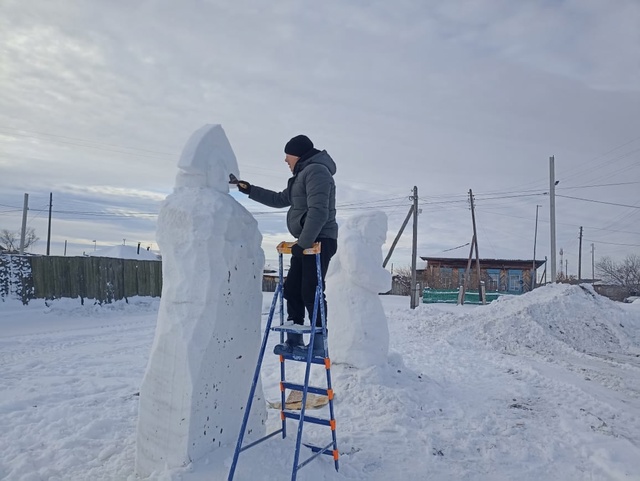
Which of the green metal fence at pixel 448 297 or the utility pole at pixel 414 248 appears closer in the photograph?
the utility pole at pixel 414 248

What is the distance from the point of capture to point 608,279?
46906mm

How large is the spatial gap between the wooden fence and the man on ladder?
12486 mm

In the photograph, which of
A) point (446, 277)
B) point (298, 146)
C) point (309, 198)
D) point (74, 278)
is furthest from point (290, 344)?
point (446, 277)

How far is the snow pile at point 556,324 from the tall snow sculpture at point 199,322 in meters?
8.54

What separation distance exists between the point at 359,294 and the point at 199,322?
389 cm

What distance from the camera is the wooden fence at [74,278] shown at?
1407 cm

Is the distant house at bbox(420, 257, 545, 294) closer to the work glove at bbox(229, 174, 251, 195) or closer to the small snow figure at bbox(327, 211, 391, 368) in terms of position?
the small snow figure at bbox(327, 211, 391, 368)

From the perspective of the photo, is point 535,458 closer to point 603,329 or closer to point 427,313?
point 603,329

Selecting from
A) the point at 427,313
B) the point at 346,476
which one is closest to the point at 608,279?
the point at 427,313

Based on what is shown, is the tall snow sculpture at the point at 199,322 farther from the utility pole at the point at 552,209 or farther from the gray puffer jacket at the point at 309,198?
the utility pole at the point at 552,209

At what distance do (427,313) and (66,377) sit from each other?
38.2 feet

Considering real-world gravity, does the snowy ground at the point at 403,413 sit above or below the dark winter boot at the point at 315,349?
below

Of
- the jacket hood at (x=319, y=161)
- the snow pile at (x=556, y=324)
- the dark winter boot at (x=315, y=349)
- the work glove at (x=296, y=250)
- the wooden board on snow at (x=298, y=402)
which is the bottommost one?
the wooden board on snow at (x=298, y=402)

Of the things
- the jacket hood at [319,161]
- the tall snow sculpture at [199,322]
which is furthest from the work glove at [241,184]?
the jacket hood at [319,161]
